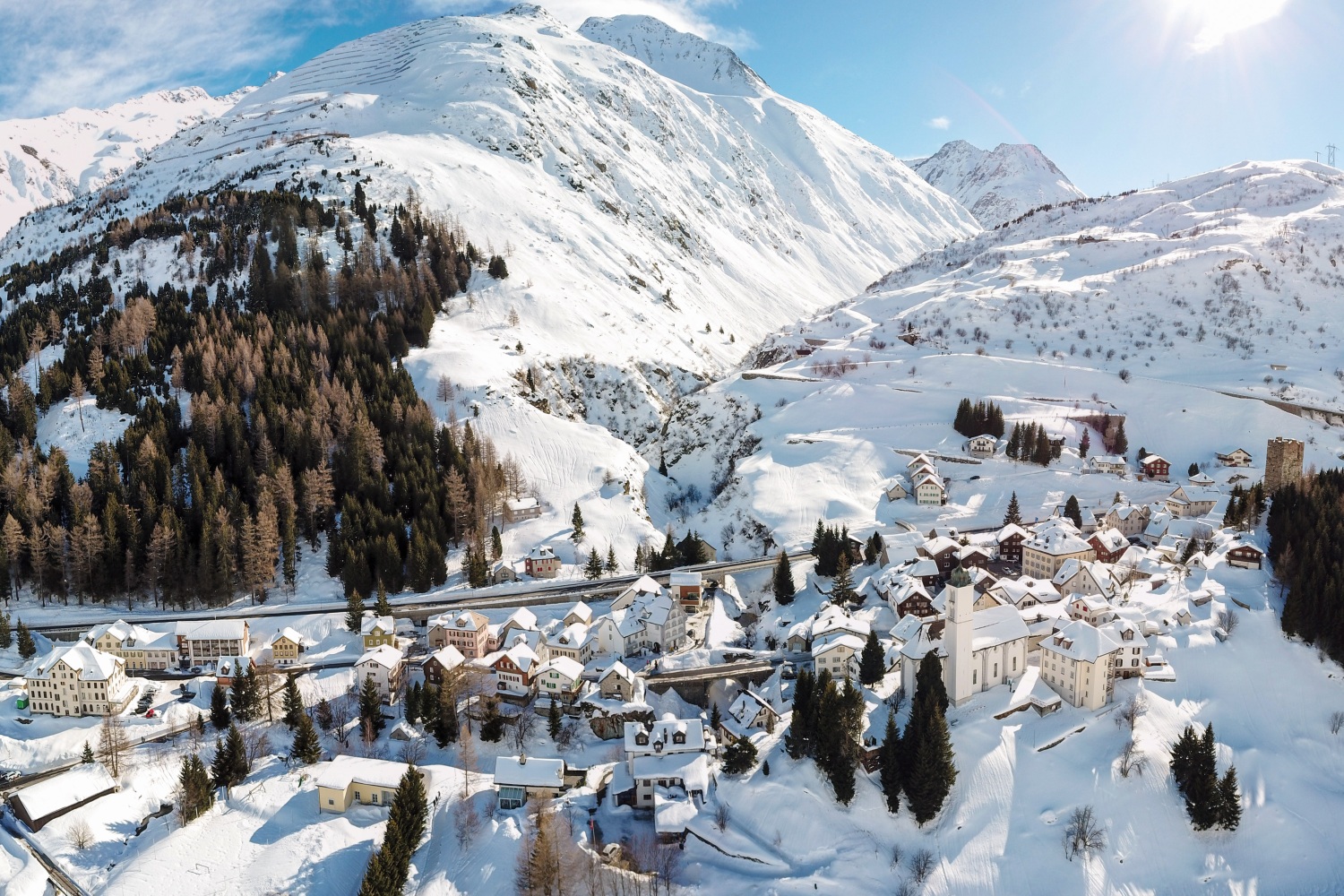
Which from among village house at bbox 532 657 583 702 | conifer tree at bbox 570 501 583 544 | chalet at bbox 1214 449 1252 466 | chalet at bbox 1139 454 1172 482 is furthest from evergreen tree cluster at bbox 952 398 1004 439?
village house at bbox 532 657 583 702

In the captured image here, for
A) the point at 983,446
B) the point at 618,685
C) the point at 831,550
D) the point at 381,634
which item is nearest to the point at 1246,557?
the point at 831,550

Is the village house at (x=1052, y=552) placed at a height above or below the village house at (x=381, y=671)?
above

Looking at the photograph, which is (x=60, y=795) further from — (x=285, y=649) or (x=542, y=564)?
(x=542, y=564)

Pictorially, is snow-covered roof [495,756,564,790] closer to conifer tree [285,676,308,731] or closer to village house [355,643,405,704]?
village house [355,643,405,704]

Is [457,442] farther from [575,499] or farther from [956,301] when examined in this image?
Answer: [956,301]

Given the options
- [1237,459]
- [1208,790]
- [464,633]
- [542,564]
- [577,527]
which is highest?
[1237,459]

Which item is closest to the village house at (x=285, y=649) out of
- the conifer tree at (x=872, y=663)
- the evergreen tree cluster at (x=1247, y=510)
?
the conifer tree at (x=872, y=663)

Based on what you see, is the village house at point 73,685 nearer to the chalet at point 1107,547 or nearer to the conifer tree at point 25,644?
the conifer tree at point 25,644
